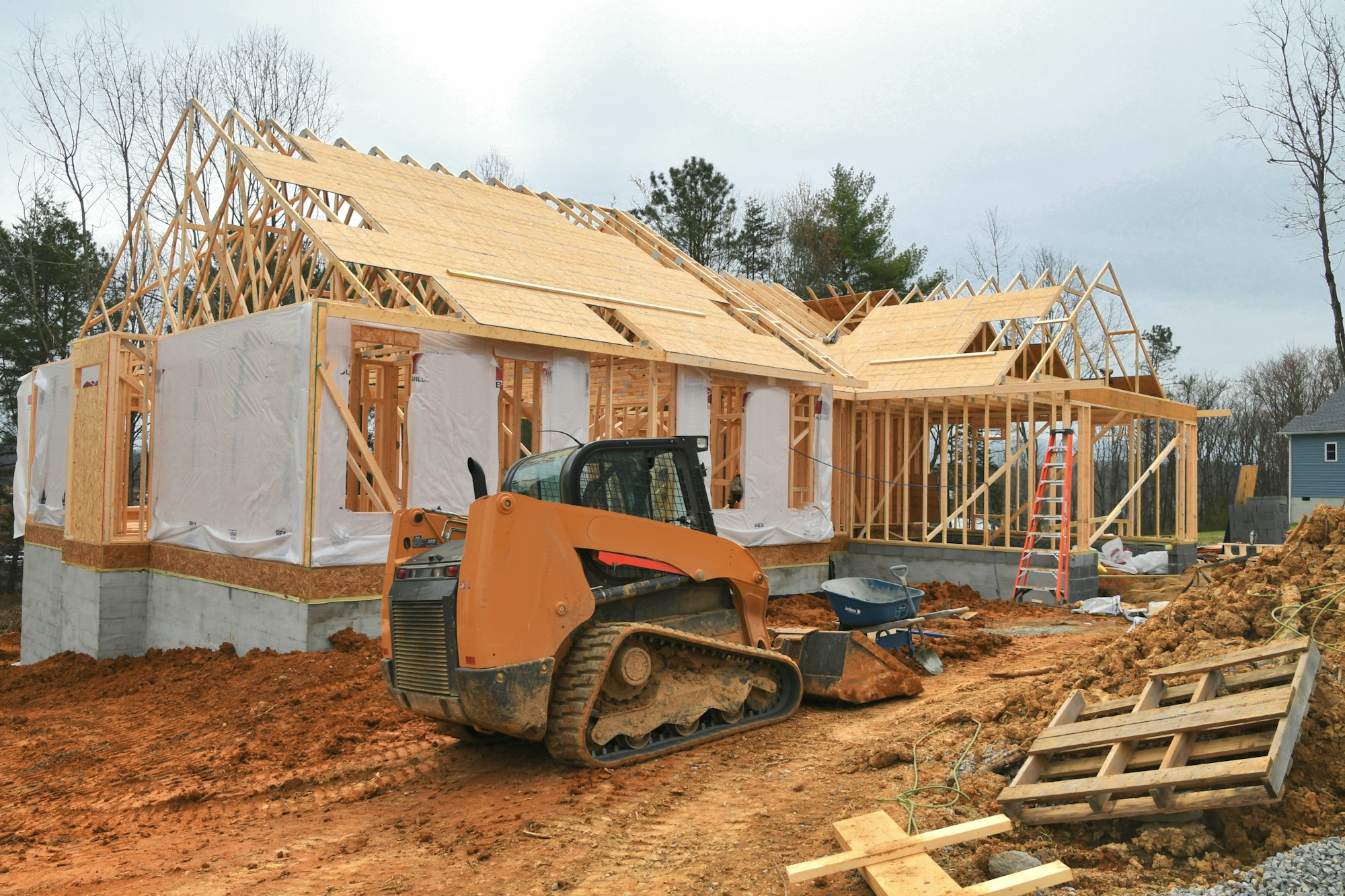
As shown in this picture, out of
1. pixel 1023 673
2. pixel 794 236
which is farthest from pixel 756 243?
pixel 1023 673

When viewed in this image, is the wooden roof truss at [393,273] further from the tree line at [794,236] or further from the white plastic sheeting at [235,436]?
the tree line at [794,236]

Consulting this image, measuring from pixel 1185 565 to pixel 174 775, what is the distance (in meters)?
16.4

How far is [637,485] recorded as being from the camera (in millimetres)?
6570

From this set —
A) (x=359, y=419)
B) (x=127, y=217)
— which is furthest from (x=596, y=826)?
(x=127, y=217)

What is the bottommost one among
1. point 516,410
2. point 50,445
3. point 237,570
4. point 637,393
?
point 237,570

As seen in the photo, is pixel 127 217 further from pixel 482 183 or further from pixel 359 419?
pixel 359 419

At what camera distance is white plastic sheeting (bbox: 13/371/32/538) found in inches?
640

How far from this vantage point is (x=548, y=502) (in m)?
5.77

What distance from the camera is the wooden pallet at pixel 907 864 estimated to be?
3.80 metres

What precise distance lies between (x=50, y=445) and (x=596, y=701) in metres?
13.0

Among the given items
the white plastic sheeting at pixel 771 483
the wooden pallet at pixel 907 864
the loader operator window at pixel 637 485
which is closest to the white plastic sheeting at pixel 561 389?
the white plastic sheeting at pixel 771 483

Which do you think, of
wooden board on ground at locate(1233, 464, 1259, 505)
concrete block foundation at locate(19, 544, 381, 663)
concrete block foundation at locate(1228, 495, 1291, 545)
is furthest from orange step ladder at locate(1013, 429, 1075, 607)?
wooden board on ground at locate(1233, 464, 1259, 505)

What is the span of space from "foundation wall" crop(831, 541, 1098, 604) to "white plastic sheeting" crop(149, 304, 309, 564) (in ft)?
27.1

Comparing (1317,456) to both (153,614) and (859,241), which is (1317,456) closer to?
(859,241)
